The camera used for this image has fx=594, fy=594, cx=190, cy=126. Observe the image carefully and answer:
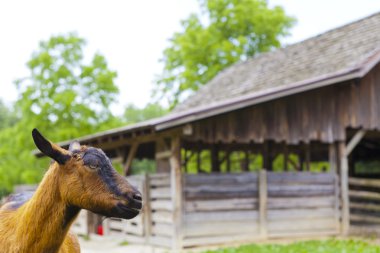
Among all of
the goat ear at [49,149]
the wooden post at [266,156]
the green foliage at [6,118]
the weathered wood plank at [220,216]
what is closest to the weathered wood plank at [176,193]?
the weathered wood plank at [220,216]

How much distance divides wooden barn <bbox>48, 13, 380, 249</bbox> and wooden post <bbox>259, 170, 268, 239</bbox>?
0.02m

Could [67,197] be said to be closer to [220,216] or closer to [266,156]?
[220,216]

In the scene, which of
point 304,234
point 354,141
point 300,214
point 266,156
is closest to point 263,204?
point 300,214

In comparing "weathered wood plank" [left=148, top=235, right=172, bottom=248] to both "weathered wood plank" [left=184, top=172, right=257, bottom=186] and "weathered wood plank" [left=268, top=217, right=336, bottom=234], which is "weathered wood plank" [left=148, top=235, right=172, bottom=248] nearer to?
"weathered wood plank" [left=184, top=172, right=257, bottom=186]

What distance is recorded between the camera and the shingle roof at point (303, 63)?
14719mm

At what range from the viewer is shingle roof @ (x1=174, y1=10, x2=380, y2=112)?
14.7 meters

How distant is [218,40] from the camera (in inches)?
1143

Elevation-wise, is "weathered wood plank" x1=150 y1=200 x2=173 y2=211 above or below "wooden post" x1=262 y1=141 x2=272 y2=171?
below

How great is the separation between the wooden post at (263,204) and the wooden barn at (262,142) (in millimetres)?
22

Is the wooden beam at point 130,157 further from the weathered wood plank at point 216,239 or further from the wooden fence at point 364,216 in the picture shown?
the wooden fence at point 364,216

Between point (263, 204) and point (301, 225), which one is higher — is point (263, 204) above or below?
above

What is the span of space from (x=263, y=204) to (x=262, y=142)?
6.42 feet

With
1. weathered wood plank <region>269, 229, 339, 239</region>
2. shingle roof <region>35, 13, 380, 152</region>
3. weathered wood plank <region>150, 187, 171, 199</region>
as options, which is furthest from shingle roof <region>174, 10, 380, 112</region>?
weathered wood plank <region>269, 229, 339, 239</region>

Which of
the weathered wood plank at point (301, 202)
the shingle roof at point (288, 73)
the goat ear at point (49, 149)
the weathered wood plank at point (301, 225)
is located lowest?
the weathered wood plank at point (301, 225)
